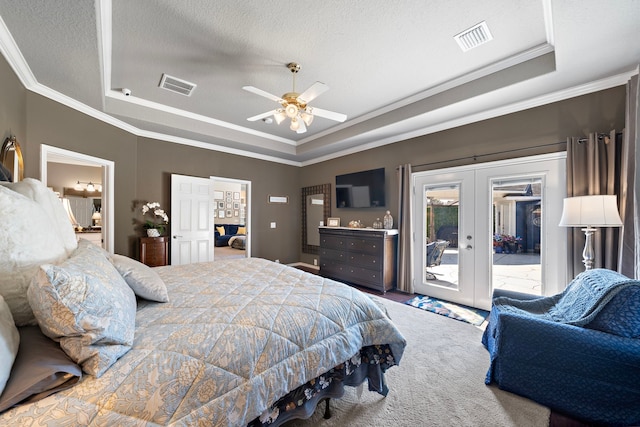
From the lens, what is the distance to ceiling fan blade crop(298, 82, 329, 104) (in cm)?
229

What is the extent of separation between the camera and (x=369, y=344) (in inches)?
63.4

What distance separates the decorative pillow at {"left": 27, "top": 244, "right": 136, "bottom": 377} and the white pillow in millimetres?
524

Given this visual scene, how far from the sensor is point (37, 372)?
78cm

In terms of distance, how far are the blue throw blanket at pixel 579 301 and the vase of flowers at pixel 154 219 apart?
15.2 feet

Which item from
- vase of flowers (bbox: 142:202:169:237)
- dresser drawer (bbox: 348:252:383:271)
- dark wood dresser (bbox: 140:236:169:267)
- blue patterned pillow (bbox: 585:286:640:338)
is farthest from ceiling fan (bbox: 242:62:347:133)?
dark wood dresser (bbox: 140:236:169:267)

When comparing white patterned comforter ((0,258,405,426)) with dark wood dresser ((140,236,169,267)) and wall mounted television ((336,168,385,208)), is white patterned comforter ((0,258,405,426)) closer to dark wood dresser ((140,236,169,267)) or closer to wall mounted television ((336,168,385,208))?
dark wood dresser ((140,236,169,267))

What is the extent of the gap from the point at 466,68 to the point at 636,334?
267 cm

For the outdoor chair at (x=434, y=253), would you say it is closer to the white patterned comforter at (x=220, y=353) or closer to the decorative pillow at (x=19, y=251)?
the white patterned comforter at (x=220, y=353)

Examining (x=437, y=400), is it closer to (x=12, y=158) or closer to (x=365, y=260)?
(x=365, y=260)

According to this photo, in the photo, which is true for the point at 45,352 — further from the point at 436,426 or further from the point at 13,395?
the point at 436,426

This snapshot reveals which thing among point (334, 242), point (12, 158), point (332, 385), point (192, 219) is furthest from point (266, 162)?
point (332, 385)

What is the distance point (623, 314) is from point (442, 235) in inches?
94.5

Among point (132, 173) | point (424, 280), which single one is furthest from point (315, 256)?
point (132, 173)

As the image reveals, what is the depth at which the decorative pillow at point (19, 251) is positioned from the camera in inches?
36.2
